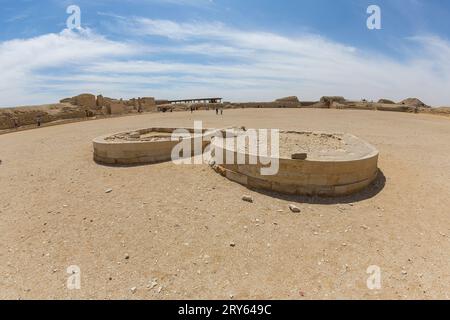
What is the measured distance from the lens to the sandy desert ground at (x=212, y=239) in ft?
10.9

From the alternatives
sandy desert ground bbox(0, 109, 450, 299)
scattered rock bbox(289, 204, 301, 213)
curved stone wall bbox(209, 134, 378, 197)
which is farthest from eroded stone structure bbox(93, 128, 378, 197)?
scattered rock bbox(289, 204, 301, 213)

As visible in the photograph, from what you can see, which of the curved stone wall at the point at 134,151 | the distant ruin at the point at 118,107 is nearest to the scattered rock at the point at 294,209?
the curved stone wall at the point at 134,151

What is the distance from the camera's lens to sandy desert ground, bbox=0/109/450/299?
3.32m

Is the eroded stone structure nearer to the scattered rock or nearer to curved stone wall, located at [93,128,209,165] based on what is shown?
curved stone wall, located at [93,128,209,165]

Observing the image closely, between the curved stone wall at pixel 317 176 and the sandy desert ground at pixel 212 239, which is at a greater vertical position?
the curved stone wall at pixel 317 176

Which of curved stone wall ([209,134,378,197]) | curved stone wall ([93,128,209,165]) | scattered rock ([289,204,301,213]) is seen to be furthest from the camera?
curved stone wall ([93,128,209,165])

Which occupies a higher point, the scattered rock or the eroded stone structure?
the eroded stone structure

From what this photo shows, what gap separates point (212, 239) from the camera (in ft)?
14.0

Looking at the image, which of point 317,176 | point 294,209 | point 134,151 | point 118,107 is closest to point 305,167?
point 317,176

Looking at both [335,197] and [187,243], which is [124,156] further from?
[335,197]

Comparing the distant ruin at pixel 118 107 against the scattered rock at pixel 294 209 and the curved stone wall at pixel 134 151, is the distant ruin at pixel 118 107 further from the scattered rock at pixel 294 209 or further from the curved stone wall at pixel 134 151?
the scattered rock at pixel 294 209

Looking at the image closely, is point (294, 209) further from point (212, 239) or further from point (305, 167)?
point (212, 239)

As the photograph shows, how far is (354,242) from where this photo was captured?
418 cm
